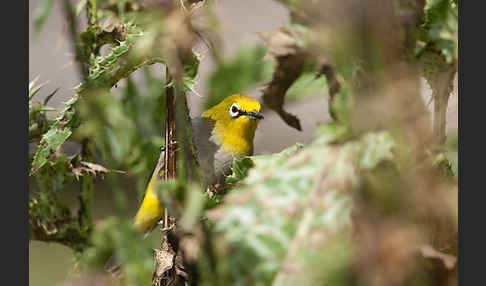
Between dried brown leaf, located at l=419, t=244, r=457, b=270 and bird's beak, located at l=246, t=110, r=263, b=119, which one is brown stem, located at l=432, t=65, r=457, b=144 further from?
bird's beak, located at l=246, t=110, r=263, b=119

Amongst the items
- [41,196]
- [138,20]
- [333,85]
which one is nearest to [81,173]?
[41,196]

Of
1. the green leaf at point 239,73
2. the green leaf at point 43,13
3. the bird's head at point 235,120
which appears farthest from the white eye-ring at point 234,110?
the green leaf at point 43,13

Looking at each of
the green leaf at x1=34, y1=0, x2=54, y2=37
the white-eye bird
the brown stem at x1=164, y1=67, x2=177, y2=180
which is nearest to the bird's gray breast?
the white-eye bird

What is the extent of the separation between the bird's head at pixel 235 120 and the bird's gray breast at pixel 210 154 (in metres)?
0.02

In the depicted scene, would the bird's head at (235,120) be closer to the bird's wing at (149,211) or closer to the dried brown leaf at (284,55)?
the bird's wing at (149,211)

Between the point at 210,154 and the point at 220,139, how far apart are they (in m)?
0.10

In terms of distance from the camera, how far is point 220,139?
3.30 feet

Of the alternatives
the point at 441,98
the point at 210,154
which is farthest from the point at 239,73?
the point at 441,98

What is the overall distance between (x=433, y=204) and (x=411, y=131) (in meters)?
0.05

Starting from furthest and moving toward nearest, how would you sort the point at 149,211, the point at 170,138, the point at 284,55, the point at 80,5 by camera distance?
1. the point at 149,211
2. the point at 80,5
3. the point at 170,138
4. the point at 284,55

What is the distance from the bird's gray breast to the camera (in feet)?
2.69

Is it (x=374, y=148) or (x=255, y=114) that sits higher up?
(x=374, y=148)

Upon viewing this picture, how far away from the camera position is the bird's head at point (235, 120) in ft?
3.24

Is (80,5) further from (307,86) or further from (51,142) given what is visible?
(307,86)
